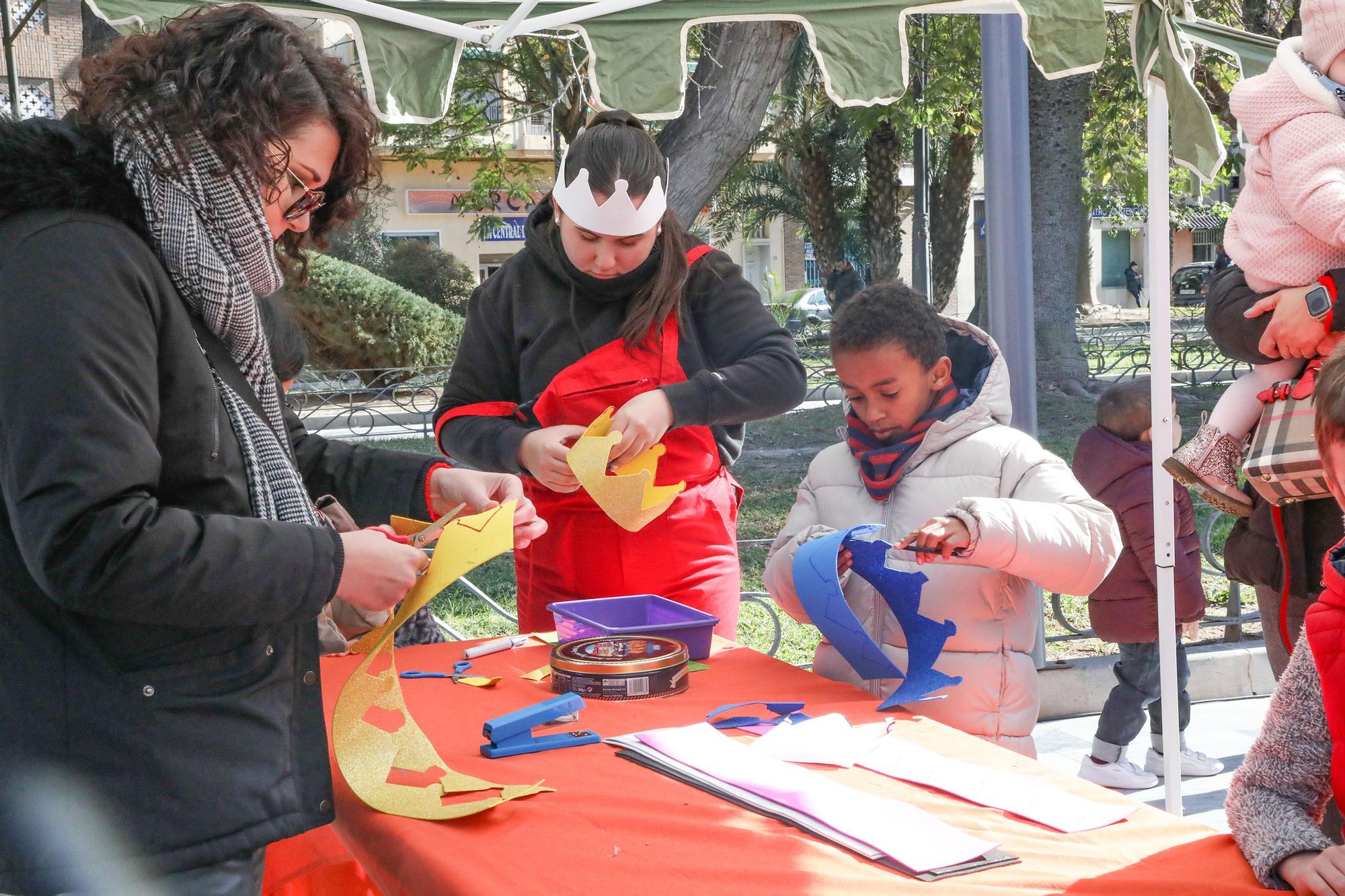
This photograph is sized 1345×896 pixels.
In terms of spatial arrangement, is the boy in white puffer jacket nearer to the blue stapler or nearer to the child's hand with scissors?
the child's hand with scissors

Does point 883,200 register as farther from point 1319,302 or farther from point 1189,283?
point 1189,283

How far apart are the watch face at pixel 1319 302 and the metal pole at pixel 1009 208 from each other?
1.91m

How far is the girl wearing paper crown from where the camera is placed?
2.31 m

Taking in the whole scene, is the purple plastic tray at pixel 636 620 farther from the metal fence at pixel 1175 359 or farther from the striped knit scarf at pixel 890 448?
the metal fence at pixel 1175 359

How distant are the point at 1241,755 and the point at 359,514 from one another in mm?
3103

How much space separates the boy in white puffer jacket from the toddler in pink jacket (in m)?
0.27

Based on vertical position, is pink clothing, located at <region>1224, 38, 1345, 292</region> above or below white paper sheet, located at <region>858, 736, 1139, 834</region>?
above

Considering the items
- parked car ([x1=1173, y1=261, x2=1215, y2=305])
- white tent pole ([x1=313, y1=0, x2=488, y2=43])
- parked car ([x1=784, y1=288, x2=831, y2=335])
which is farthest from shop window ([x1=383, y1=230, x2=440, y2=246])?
white tent pole ([x1=313, y1=0, x2=488, y2=43])

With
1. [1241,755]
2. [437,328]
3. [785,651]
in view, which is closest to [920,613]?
[1241,755]

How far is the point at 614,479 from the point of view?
2066 mm

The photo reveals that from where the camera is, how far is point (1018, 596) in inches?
81.7

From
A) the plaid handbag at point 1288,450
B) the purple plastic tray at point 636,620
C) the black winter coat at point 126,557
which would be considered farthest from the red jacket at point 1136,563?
the black winter coat at point 126,557

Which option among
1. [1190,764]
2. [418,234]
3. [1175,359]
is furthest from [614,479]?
[418,234]

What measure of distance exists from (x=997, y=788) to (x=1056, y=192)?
1106 cm
